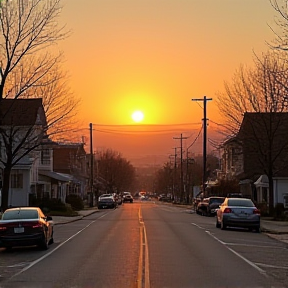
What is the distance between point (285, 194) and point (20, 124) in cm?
2501

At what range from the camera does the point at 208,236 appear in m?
26.5

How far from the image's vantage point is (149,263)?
1633cm

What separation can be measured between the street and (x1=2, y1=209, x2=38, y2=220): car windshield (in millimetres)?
1154

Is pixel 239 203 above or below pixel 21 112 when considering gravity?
below

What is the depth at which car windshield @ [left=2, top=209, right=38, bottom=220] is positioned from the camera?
2052cm

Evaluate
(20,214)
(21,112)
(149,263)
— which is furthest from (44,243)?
(21,112)

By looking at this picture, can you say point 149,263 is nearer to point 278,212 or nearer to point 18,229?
point 18,229

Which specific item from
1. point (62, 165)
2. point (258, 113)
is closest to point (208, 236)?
point (258, 113)

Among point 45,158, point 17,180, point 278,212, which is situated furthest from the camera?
point 45,158

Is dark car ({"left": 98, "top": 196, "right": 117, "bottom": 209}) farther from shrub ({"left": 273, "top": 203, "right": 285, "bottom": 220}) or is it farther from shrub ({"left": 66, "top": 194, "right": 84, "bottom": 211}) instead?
shrub ({"left": 273, "top": 203, "right": 285, "bottom": 220})

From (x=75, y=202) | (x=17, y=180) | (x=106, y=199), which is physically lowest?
(x=75, y=202)

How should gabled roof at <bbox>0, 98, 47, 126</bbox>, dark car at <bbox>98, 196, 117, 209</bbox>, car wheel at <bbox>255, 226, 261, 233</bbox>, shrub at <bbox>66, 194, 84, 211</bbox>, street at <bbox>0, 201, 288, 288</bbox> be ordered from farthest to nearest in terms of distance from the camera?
dark car at <bbox>98, 196, 117, 209</bbox> → shrub at <bbox>66, 194, 84, 211</bbox> → gabled roof at <bbox>0, 98, 47, 126</bbox> → car wheel at <bbox>255, 226, 261, 233</bbox> → street at <bbox>0, 201, 288, 288</bbox>

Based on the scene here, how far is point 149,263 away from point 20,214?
6270mm

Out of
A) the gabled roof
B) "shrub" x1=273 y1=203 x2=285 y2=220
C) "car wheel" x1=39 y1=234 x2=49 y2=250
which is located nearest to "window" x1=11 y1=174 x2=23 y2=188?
the gabled roof
